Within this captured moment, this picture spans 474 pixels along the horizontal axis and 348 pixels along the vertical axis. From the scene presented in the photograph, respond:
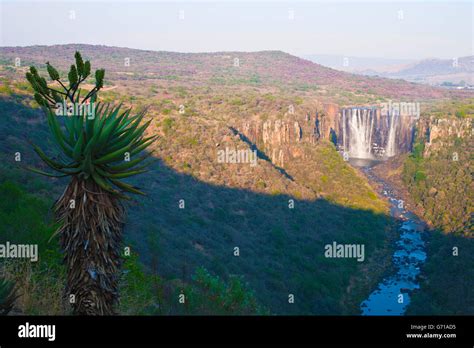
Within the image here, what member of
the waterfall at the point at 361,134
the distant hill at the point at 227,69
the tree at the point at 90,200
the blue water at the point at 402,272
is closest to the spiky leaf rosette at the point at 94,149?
the tree at the point at 90,200

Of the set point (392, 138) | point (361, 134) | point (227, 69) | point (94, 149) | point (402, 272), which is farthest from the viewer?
point (227, 69)

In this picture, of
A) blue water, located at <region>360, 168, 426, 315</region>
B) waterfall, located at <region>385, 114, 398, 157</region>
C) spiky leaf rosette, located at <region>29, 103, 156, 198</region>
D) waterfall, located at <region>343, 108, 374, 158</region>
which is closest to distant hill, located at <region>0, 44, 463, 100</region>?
waterfall, located at <region>343, 108, 374, 158</region>

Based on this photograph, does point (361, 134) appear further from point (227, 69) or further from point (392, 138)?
point (227, 69)

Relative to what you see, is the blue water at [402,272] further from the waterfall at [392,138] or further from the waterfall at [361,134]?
the waterfall at [361,134]

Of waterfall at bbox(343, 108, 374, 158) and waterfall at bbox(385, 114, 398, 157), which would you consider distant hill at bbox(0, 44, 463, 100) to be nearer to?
waterfall at bbox(343, 108, 374, 158)

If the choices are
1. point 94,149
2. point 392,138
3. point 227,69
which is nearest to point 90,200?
point 94,149
